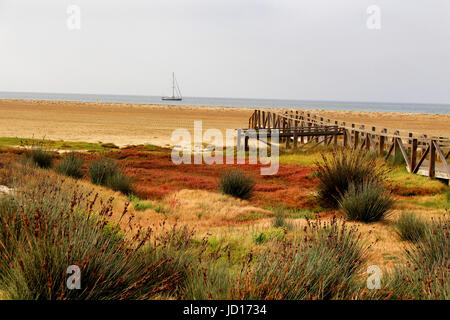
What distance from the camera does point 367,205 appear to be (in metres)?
9.55

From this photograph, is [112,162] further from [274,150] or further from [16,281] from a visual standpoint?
[274,150]

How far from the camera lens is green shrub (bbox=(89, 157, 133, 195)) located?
488 inches

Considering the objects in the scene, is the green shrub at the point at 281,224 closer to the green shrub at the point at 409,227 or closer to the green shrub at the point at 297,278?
the green shrub at the point at 409,227

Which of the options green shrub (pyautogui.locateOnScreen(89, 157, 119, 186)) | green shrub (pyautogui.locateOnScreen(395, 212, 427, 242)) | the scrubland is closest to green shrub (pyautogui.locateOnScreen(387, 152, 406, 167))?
the scrubland

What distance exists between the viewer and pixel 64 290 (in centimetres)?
379

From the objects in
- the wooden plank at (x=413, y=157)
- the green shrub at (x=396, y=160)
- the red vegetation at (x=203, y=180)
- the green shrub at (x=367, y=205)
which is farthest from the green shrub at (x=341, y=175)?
the green shrub at (x=396, y=160)

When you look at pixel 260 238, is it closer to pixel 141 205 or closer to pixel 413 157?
pixel 141 205

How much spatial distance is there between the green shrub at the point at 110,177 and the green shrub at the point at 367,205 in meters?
6.12

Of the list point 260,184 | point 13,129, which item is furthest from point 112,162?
point 13,129

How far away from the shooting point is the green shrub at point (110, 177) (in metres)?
12.4

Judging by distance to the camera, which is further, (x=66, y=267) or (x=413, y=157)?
(x=413, y=157)

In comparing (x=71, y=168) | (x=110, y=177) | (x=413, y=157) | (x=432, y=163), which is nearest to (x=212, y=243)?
(x=110, y=177)

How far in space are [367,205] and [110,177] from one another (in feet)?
23.9

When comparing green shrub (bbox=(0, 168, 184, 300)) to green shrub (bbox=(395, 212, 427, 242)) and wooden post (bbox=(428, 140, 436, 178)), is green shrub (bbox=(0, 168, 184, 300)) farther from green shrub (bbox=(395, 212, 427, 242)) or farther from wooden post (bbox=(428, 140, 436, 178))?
wooden post (bbox=(428, 140, 436, 178))
